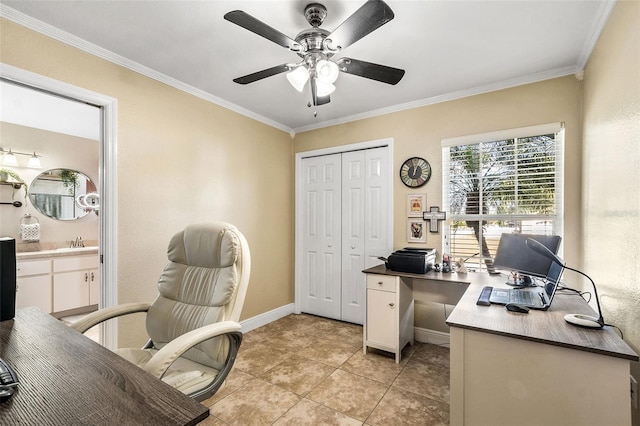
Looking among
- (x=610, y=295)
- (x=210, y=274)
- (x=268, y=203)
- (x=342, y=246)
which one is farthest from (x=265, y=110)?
(x=610, y=295)

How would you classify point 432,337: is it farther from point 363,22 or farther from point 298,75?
point 363,22

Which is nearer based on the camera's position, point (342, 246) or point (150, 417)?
point (150, 417)

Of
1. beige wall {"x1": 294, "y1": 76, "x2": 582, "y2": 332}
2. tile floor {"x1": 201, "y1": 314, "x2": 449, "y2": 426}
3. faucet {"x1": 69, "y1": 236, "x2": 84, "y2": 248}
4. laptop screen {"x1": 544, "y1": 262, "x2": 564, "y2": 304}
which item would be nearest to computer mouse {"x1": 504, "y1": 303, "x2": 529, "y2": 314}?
laptop screen {"x1": 544, "y1": 262, "x2": 564, "y2": 304}

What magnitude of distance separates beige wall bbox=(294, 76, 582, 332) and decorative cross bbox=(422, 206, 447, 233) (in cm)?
6

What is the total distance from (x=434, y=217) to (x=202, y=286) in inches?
90.8

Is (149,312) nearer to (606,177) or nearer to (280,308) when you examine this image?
(280,308)

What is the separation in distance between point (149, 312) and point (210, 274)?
0.46m

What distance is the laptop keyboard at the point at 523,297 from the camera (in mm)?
1738

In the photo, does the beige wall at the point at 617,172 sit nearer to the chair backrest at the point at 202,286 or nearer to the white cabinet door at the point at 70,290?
the chair backrest at the point at 202,286

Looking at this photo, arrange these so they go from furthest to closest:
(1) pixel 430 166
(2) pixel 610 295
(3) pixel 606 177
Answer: (1) pixel 430 166
(3) pixel 606 177
(2) pixel 610 295

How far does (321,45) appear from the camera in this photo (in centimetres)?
178

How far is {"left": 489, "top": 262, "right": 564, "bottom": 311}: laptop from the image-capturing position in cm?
166

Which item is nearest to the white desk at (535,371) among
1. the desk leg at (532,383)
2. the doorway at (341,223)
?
the desk leg at (532,383)

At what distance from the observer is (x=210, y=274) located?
5.64 ft
